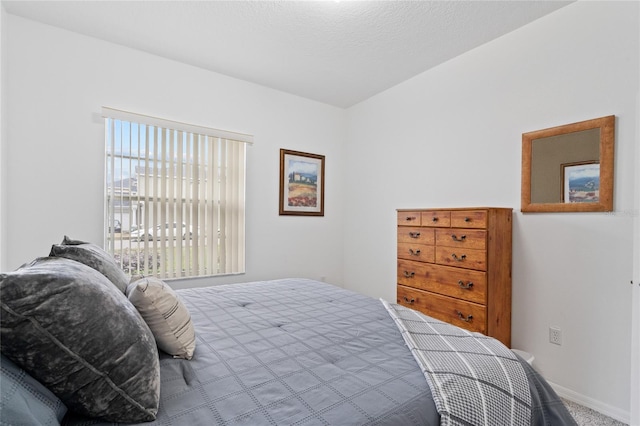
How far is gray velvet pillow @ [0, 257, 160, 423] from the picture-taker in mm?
652

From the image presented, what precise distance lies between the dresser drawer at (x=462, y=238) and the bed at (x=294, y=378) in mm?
1039

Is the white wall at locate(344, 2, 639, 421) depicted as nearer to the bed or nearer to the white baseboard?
the white baseboard

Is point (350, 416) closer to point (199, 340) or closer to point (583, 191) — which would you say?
point (199, 340)

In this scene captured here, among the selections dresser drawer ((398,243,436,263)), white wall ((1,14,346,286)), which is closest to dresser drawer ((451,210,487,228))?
dresser drawer ((398,243,436,263))

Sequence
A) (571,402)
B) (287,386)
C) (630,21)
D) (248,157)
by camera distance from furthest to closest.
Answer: (248,157), (571,402), (630,21), (287,386)

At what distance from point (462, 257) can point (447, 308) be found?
17.3 inches

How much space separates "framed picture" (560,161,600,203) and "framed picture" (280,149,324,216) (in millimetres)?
2631

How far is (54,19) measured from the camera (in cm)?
247

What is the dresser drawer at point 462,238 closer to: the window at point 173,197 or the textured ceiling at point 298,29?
the textured ceiling at point 298,29

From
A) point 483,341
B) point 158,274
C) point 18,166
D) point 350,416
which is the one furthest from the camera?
point 158,274

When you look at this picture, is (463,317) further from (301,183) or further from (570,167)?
(301,183)

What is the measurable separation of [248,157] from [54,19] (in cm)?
193

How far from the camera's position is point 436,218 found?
263 centimetres

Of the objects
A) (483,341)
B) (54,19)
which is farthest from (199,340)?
(54,19)
